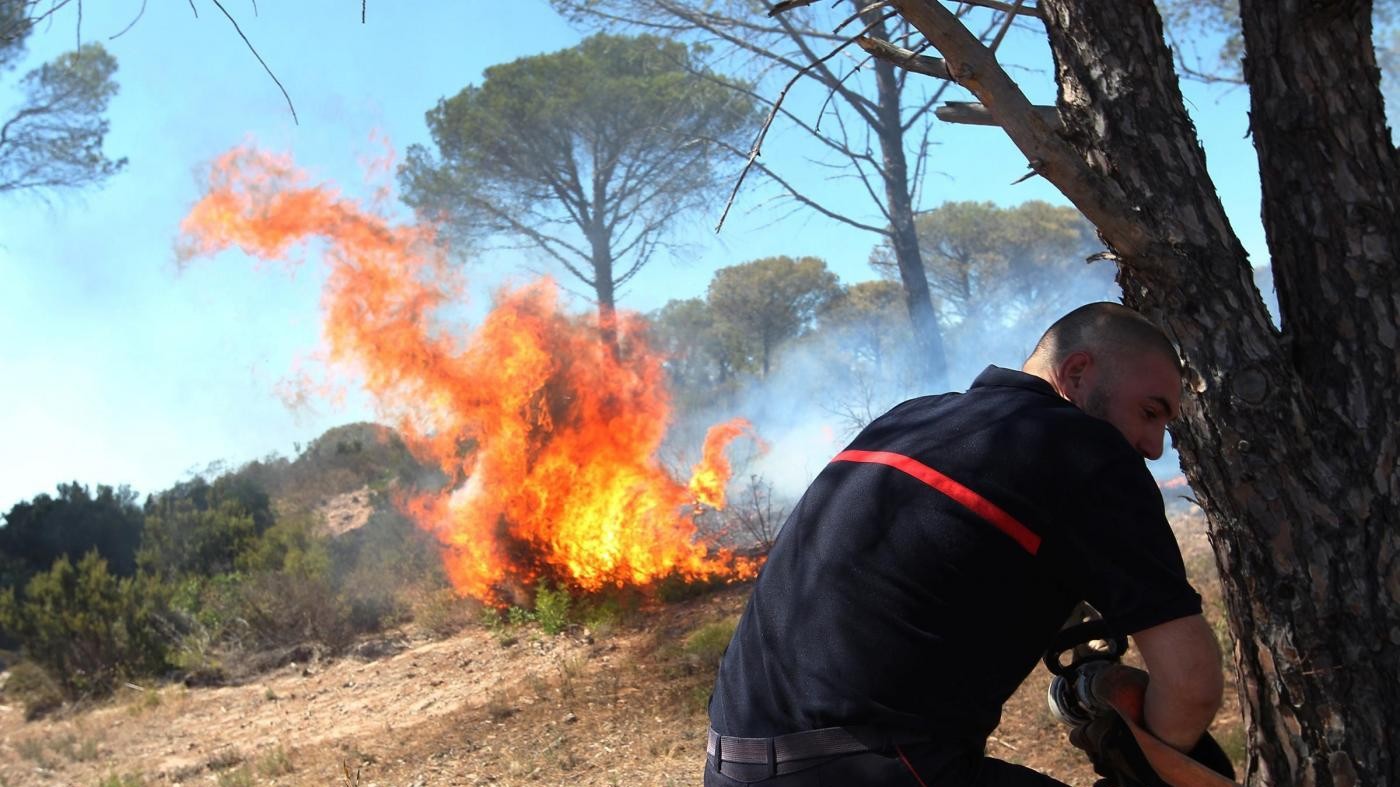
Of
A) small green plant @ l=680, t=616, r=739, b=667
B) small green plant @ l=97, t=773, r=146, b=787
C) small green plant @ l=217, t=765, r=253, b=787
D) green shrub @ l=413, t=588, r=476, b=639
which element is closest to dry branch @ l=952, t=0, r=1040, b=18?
small green plant @ l=680, t=616, r=739, b=667

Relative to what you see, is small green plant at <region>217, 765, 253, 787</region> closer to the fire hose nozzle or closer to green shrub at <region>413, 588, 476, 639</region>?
green shrub at <region>413, 588, 476, 639</region>

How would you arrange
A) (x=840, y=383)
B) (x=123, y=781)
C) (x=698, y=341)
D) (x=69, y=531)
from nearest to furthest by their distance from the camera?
1. (x=123, y=781)
2. (x=69, y=531)
3. (x=840, y=383)
4. (x=698, y=341)

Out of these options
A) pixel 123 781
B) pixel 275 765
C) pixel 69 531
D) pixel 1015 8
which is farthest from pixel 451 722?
pixel 69 531

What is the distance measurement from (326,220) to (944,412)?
38.0 ft

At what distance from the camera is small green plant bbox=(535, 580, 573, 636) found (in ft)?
31.4

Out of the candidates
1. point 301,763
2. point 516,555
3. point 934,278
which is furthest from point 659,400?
point 934,278

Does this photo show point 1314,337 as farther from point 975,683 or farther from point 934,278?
point 934,278

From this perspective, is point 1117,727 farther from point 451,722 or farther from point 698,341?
point 698,341

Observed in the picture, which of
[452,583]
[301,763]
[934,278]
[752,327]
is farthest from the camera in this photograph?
[752,327]

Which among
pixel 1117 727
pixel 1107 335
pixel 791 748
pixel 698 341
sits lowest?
pixel 1117 727

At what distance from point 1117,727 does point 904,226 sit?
1074 centimetres

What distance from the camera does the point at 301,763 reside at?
21.1 feet

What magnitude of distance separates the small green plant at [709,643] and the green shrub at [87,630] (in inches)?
231

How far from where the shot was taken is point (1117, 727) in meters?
2.15
